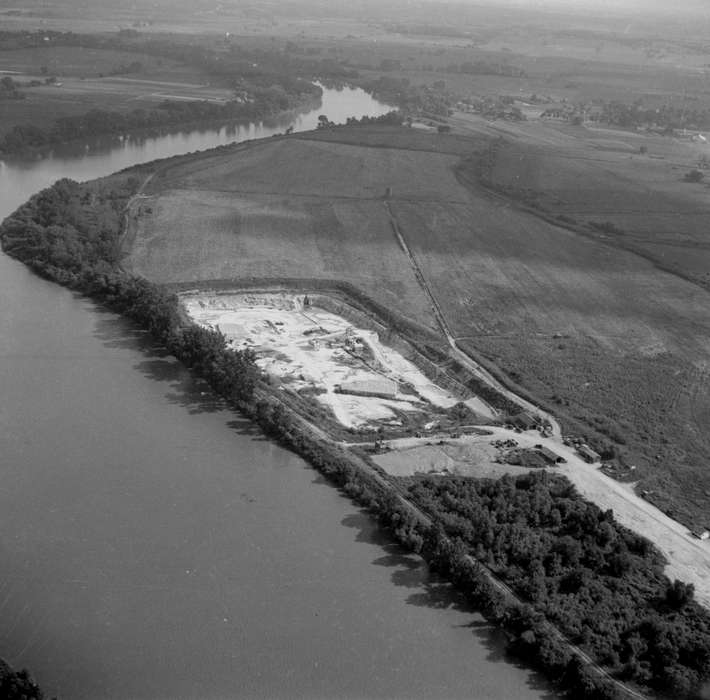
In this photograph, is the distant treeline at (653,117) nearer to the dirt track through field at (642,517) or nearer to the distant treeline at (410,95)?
the distant treeline at (410,95)

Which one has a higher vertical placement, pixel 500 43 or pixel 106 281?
pixel 500 43

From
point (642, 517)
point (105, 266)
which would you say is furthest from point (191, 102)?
point (642, 517)

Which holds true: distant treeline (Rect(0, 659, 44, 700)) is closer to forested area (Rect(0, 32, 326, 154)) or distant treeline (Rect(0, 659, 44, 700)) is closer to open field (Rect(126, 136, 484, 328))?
open field (Rect(126, 136, 484, 328))

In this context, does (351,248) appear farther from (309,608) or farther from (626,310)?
(309,608)

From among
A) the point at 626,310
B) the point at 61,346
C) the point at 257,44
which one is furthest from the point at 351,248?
the point at 257,44

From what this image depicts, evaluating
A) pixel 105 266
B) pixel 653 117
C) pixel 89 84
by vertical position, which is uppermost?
pixel 653 117

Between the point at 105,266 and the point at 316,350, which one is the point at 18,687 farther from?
the point at 105,266
